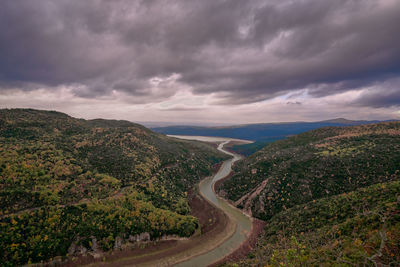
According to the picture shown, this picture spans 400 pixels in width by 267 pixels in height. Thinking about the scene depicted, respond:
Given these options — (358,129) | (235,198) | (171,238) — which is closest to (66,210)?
(171,238)

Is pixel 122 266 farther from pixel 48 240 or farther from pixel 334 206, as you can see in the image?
pixel 334 206

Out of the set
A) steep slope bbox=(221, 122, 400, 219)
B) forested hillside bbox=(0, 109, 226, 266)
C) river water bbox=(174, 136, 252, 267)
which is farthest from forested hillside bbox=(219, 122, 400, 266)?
forested hillside bbox=(0, 109, 226, 266)

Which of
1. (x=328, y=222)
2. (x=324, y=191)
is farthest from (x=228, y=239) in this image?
(x=324, y=191)

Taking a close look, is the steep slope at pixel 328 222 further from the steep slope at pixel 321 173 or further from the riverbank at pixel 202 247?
the steep slope at pixel 321 173

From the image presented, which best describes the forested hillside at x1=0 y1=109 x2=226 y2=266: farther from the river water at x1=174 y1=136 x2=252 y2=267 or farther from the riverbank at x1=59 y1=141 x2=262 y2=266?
the river water at x1=174 y1=136 x2=252 y2=267

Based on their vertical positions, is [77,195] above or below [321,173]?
below

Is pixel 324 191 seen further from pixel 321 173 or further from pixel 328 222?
pixel 328 222

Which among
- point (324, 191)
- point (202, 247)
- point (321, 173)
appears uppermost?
point (321, 173)
